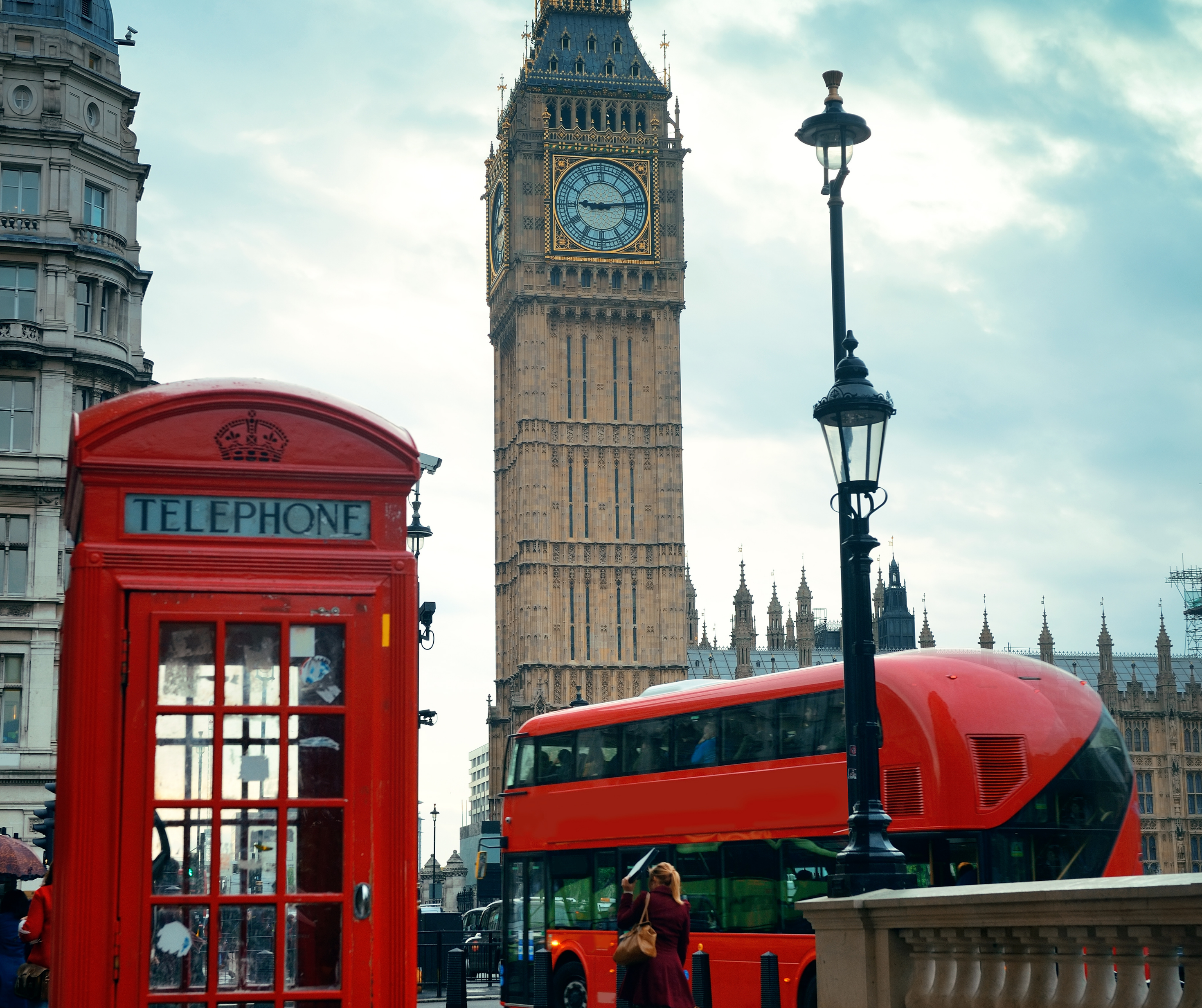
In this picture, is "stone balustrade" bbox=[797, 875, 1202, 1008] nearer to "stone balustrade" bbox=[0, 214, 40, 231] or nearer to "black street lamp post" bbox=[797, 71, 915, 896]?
"black street lamp post" bbox=[797, 71, 915, 896]

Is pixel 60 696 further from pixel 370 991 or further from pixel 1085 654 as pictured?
pixel 1085 654

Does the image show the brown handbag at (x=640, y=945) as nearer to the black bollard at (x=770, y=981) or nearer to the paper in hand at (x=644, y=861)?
the black bollard at (x=770, y=981)

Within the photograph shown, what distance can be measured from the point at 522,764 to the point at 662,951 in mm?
9885

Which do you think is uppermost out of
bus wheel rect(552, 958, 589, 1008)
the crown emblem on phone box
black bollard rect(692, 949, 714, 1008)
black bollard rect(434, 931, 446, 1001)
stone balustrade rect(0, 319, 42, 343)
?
stone balustrade rect(0, 319, 42, 343)

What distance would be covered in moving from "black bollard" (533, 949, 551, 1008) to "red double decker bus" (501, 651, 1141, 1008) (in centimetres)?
16

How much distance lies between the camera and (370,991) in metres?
5.64

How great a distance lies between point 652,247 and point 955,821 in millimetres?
58828

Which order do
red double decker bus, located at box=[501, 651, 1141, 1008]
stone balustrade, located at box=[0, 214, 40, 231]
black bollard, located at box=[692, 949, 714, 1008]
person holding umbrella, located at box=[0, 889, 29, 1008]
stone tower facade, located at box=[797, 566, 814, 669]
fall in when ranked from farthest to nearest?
1. stone tower facade, located at box=[797, 566, 814, 669]
2. stone balustrade, located at box=[0, 214, 40, 231]
3. black bollard, located at box=[692, 949, 714, 1008]
4. red double decker bus, located at box=[501, 651, 1141, 1008]
5. person holding umbrella, located at box=[0, 889, 29, 1008]

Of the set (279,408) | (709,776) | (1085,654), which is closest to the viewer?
(279,408)

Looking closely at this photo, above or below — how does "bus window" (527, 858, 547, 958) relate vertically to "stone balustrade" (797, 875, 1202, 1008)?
below

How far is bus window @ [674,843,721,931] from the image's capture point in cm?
1587

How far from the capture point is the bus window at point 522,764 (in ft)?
63.4

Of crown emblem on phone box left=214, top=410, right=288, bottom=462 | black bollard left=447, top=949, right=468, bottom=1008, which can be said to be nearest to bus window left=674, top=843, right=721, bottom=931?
black bollard left=447, top=949, right=468, bottom=1008

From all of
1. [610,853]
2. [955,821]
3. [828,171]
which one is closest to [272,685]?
[828,171]
